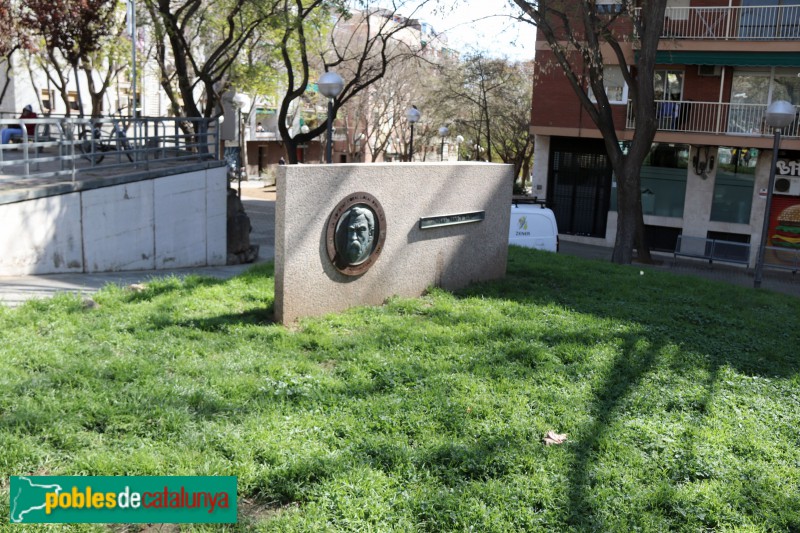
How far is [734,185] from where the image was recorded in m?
27.2

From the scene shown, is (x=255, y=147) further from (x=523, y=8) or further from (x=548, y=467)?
(x=548, y=467)

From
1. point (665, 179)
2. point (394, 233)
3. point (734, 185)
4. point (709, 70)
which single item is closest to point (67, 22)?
point (394, 233)

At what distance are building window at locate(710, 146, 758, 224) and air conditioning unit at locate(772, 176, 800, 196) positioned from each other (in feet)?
2.60

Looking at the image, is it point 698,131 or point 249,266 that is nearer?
point 249,266

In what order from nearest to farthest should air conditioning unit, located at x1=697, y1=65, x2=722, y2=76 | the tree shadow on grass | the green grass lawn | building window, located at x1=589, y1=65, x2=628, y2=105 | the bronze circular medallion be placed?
1. the green grass lawn
2. the tree shadow on grass
3. the bronze circular medallion
4. air conditioning unit, located at x1=697, y1=65, x2=722, y2=76
5. building window, located at x1=589, y1=65, x2=628, y2=105

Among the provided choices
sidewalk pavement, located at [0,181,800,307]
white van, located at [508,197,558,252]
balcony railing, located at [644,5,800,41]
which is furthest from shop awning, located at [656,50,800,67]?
white van, located at [508,197,558,252]

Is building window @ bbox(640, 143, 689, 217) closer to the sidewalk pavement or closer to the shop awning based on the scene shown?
the sidewalk pavement

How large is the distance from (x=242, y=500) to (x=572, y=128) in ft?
86.5

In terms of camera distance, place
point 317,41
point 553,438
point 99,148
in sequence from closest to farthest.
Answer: point 553,438
point 99,148
point 317,41

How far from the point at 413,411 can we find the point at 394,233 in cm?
335

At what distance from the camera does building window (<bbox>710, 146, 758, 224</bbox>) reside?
26984 millimetres

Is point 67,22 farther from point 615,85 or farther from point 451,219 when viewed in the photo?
point 615,85

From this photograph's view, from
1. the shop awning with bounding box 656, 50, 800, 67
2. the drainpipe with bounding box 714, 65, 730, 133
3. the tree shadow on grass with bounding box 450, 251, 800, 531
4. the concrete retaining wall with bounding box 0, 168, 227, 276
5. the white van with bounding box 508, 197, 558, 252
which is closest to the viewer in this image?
the tree shadow on grass with bounding box 450, 251, 800, 531

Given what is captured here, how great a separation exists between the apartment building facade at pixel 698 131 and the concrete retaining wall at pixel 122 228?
14.1 metres
